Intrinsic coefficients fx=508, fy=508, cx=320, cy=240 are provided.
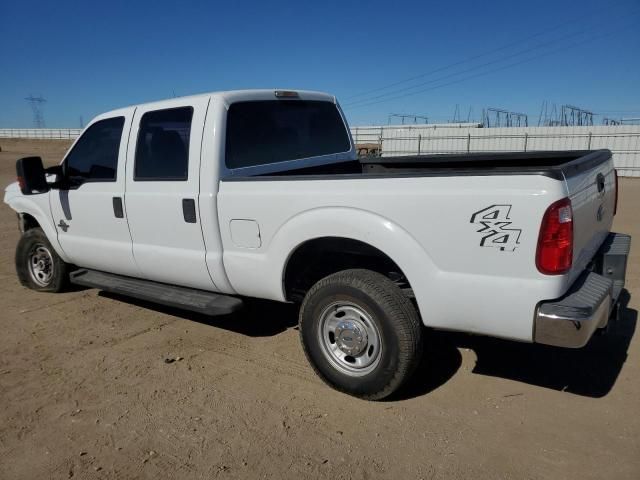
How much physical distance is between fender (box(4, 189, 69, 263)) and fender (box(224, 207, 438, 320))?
248cm

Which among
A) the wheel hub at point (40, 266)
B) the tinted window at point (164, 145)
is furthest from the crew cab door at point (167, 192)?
the wheel hub at point (40, 266)

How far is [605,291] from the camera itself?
111 inches

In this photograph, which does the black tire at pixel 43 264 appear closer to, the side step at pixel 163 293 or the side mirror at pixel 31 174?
the side step at pixel 163 293

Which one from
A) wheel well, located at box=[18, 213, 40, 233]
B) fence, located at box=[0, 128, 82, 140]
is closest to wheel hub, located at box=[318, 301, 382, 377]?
wheel well, located at box=[18, 213, 40, 233]

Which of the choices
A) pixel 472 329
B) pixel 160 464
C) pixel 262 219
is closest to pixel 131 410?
pixel 160 464

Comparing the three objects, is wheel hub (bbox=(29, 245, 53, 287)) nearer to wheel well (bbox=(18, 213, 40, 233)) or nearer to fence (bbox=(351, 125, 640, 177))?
wheel well (bbox=(18, 213, 40, 233))

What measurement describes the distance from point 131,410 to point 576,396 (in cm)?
288

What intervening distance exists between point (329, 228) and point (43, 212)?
360 centimetres

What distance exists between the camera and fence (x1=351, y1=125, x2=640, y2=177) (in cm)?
2361

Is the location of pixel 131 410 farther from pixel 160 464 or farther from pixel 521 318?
pixel 521 318

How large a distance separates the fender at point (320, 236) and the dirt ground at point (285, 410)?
2.28 ft

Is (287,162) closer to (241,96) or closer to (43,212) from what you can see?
(241,96)

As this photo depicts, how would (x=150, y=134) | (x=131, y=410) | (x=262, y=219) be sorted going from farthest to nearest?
(x=150, y=134), (x=262, y=219), (x=131, y=410)

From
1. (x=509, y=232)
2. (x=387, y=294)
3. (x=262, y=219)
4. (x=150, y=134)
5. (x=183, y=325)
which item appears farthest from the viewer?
(x=183, y=325)
